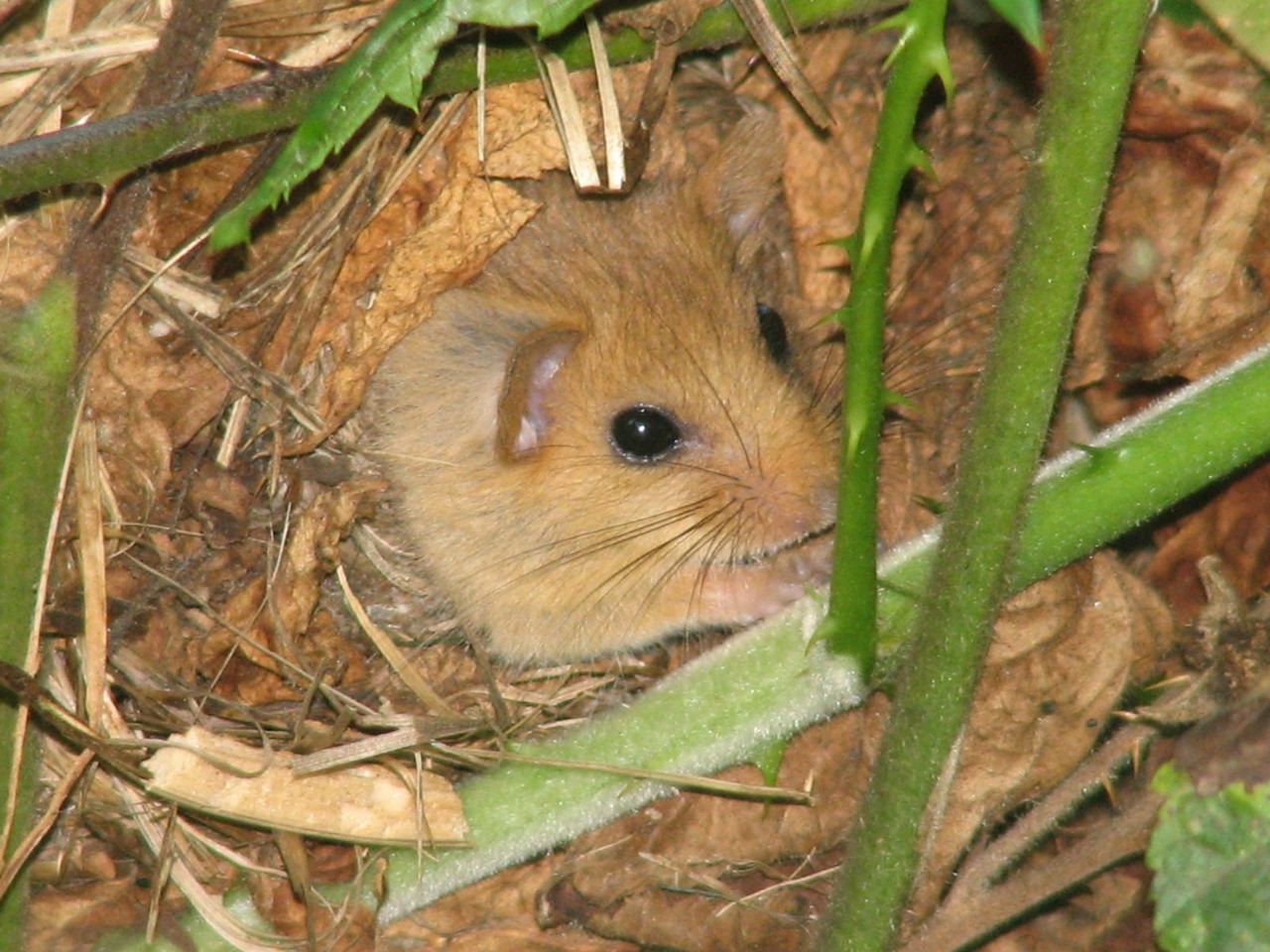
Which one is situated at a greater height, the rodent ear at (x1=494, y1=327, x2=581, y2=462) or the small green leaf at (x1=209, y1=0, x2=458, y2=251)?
the small green leaf at (x1=209, y1=0, x2=458, y2=251)

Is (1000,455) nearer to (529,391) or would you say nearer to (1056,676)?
(1056,676)

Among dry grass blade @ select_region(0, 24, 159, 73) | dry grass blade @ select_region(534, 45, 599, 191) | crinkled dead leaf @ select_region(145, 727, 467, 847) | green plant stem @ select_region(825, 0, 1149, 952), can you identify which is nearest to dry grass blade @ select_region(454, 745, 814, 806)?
crinkled dead leaf @ select_region(145, 727, 467, 847)

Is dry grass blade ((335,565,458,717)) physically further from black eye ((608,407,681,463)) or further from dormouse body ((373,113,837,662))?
black eye ((608,407,681,463))

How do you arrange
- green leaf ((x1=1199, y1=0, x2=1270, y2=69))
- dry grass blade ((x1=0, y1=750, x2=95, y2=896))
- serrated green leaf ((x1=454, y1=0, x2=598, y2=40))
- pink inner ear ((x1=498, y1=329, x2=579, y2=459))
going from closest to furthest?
serrated green leaf ((x1=454, y1=0, x2=598, y2=40)) → green leaf ((x1=1199, y1=0, x2=1270, y2=69)) → dry grass blade ((x1=0, y1=750, x2=95, y2=896)) → pink inner ear ((x1=498, y1=329, x2=579, y2=459))

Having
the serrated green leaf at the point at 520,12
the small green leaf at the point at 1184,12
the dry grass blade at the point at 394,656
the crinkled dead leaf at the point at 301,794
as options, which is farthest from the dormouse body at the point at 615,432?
the serrated green leaf at the point at 520,12

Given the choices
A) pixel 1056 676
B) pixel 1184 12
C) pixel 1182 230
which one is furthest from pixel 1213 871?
pixel 1184 12

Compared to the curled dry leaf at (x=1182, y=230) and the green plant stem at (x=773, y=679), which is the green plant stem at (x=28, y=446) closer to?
the green plant stem at (x=773, y=679)

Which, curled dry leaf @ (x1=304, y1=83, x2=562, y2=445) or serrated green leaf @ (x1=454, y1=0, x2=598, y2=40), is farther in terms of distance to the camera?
curled dry leaf @ (x1=304, y1=83, x2=562, y2=445)
